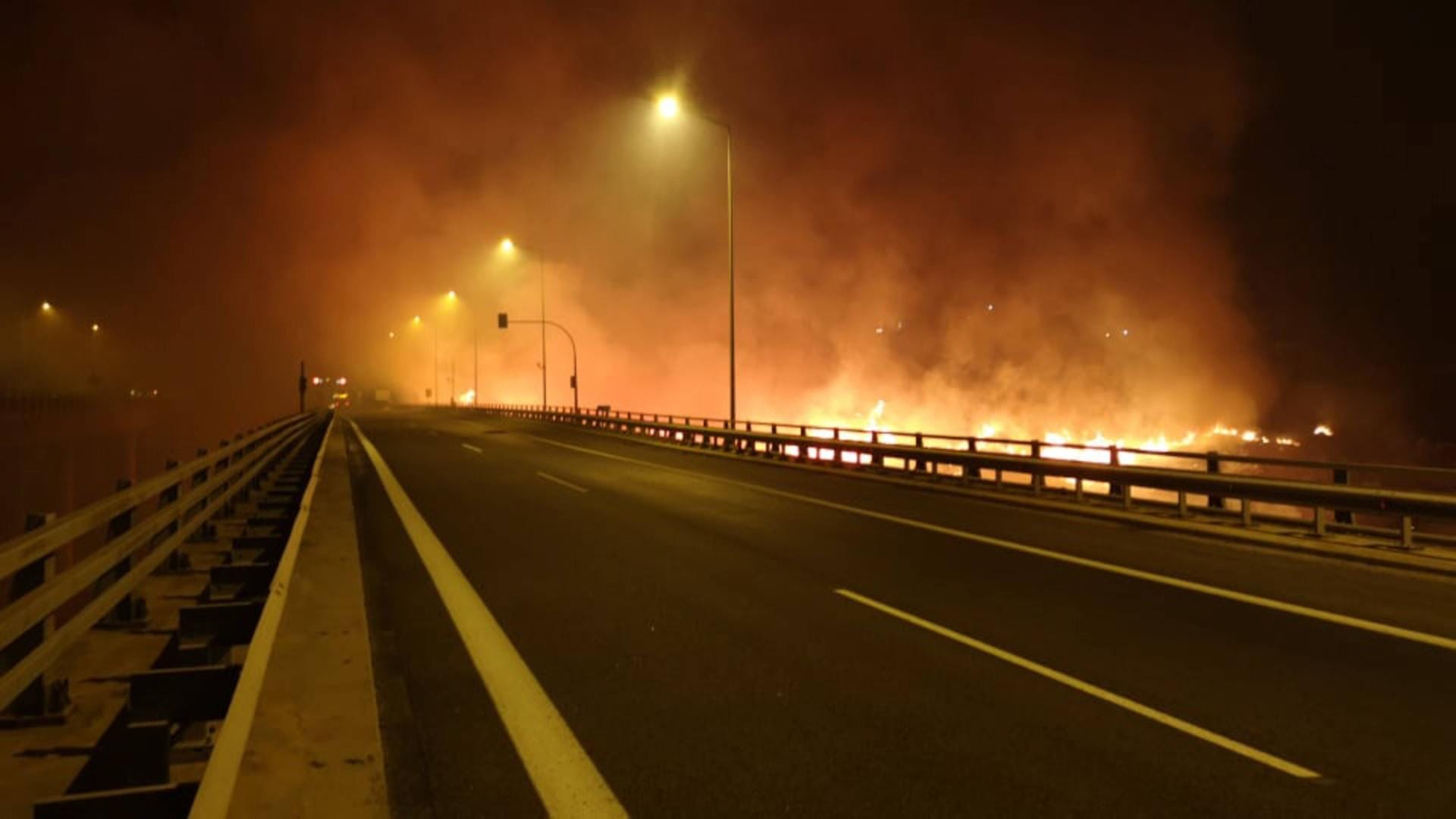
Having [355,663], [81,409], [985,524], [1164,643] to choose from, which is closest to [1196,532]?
[985,524]

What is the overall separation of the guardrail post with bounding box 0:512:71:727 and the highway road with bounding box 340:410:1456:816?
1758mm

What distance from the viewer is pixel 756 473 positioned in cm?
2380

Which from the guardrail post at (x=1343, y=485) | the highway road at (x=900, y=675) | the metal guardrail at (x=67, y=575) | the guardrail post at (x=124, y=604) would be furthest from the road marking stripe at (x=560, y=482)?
the guardrail post at (x=1343, y=485)

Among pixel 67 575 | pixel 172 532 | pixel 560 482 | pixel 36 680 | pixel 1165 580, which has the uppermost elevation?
pixel 67 575

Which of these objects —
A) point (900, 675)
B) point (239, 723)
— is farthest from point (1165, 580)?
point (239, 723)

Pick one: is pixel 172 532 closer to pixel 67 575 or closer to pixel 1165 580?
pixel 67 575

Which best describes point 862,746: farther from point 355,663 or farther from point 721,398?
point 721,398

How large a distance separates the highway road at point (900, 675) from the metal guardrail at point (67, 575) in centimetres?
177

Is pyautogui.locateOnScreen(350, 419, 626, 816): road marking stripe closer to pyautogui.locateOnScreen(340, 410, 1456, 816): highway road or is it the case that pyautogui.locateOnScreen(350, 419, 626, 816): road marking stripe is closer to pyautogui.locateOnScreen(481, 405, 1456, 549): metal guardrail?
pyautogui.locateOnScreen(340, 410, 1456, 816): highway road

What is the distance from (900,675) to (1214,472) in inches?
448

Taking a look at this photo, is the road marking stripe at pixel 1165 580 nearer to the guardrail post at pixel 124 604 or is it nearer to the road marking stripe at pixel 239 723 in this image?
the road marking stripe at pixel 239 723

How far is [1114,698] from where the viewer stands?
235 inches

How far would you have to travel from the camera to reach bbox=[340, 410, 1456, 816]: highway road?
15.1 feet

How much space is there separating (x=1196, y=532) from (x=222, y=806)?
1326 centimetres
